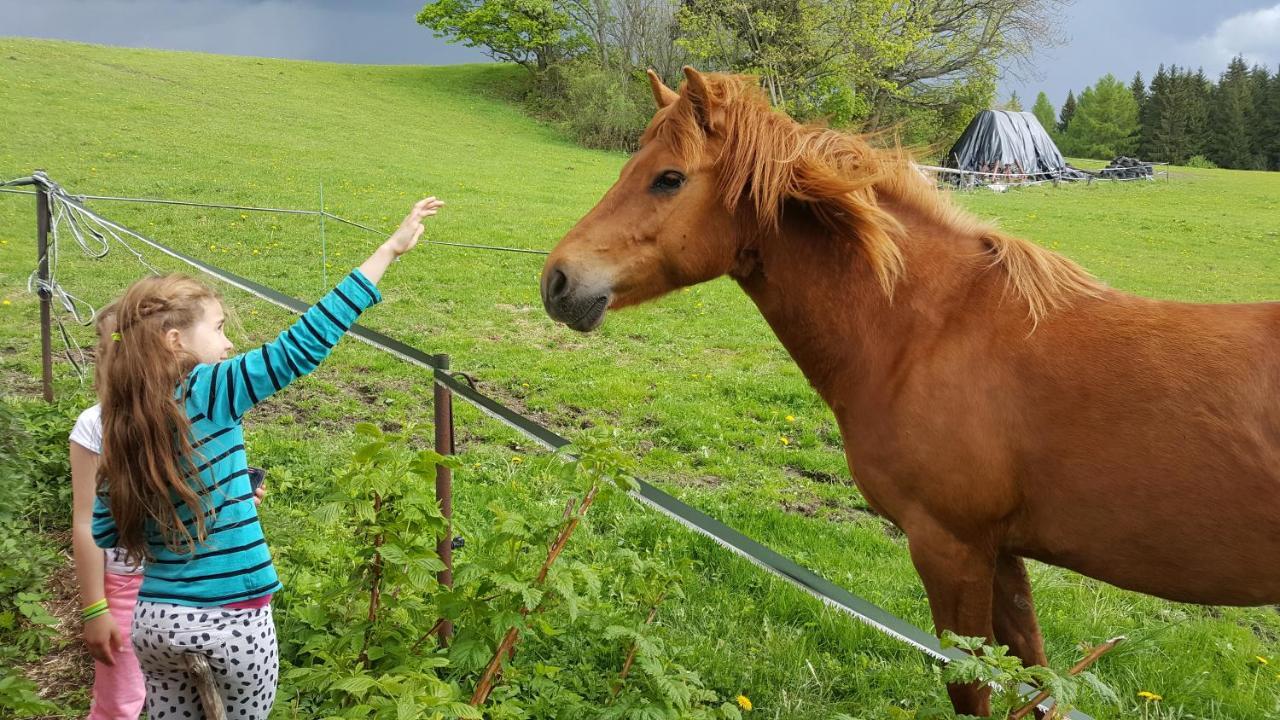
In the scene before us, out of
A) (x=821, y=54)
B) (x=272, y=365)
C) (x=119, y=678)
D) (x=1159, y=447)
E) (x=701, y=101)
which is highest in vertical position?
(x=821, y=54)

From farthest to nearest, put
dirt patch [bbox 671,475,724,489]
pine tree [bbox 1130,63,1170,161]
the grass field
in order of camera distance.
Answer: pine tree [bbox 1130,63,1170,161] → dirt patch [bbox 671,475,724,489] → the grass field

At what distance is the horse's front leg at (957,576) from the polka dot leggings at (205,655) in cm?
192

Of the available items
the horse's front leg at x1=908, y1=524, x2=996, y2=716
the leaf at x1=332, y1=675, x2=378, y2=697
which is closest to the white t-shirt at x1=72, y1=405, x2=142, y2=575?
the leaf at x1=332, y1=675, x2=378, y2=697

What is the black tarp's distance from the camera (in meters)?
31.6

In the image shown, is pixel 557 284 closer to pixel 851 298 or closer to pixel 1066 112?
pixel 851 298

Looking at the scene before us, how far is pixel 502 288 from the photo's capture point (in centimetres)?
1083

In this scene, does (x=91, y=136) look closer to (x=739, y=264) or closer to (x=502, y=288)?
(x=502, y=288)

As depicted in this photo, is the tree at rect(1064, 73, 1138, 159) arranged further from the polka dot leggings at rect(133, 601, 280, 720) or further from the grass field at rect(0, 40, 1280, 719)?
the polka dot leggings at rect(133, 601, 280, 720)

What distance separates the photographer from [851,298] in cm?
271

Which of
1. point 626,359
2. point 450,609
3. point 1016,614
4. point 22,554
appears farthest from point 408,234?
point 626,359

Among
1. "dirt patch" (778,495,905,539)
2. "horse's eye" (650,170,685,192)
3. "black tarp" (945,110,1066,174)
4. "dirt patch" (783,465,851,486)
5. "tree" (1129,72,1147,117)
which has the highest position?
"tree" (1129,72,1147,117)

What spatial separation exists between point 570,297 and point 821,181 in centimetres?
91

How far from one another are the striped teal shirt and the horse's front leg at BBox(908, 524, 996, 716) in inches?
72.9

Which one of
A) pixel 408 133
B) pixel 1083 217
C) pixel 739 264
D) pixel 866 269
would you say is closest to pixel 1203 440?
pixel 866 269
